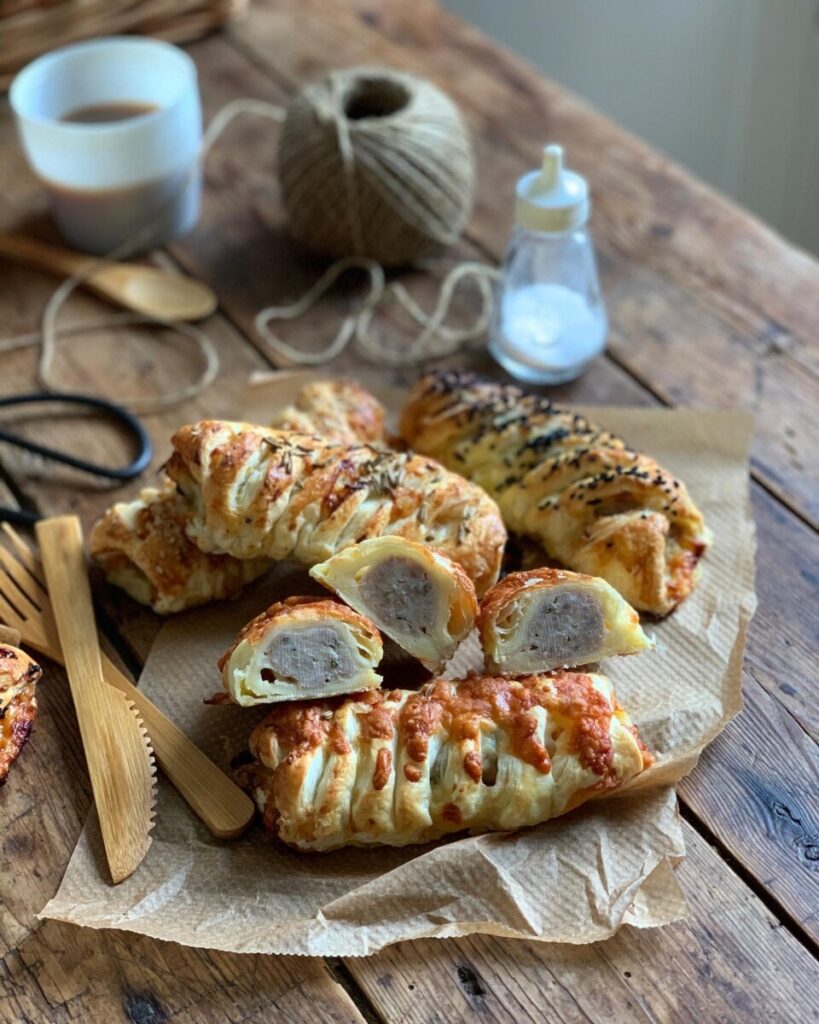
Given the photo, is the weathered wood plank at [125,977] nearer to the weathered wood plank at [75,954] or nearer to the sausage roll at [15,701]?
the weathered wood plank at [75,954]

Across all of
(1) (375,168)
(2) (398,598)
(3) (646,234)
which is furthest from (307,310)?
(2) (398,598)

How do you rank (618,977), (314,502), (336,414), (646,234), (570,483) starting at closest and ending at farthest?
(618,977), (314,502), (570,483), (336,414), (646,234)

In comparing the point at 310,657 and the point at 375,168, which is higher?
the point at 375,168

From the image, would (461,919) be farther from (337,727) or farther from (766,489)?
(766,489)

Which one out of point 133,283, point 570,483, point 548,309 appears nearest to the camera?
point 570,483

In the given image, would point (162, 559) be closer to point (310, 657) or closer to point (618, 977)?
point (310, 657)
